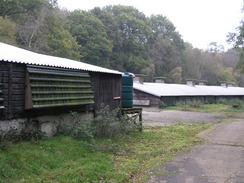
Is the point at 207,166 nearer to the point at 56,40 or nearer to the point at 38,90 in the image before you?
the point at 38,90

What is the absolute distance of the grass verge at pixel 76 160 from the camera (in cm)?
594

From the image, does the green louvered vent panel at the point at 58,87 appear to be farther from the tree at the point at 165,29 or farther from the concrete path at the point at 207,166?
the tree at the point at 165,29

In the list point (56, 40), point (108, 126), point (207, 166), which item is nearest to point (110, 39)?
point (56, 40)

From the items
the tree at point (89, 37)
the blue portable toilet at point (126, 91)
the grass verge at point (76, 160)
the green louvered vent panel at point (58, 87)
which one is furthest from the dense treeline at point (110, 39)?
the grass verge at point (76, 160)

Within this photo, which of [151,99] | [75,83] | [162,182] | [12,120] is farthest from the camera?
[151,99]

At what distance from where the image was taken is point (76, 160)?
733cm

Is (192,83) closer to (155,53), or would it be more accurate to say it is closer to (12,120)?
(155,53)

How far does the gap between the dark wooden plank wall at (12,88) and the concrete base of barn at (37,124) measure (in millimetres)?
222

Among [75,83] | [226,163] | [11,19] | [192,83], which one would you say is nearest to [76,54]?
[11,19]

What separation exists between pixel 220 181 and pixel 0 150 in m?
5.16

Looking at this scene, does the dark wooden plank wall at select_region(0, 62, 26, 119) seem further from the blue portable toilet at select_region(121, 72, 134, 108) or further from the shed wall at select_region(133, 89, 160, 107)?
the shed wall at select_region(133, 89, 160, 107)

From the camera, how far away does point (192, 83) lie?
4584 centimetres

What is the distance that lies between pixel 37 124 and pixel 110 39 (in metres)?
48.7

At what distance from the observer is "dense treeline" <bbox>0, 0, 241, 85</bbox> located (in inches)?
1366
